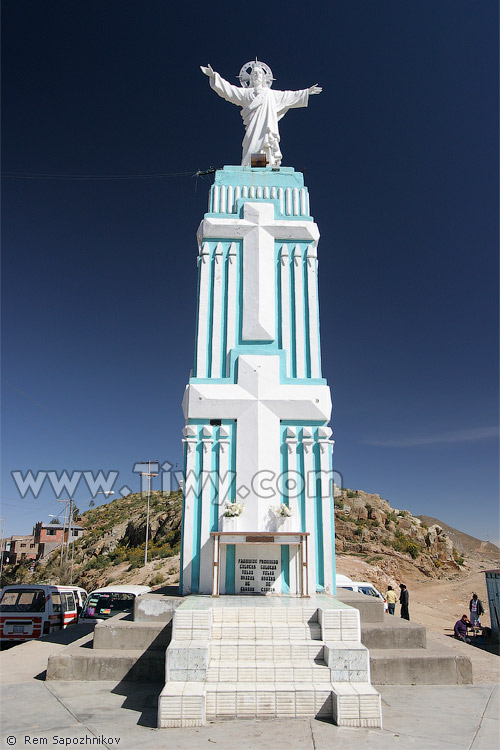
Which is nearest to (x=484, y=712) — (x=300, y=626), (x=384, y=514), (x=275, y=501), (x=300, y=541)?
(x=300, y=626)

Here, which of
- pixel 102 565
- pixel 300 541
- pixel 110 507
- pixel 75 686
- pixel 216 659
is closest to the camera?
pixel 216 659

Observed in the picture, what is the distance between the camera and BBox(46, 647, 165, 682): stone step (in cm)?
859

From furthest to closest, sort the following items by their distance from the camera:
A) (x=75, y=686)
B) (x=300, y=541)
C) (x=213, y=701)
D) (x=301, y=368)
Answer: (x=301, y=368), (x=300, y=541), (x=75, y=686), (x=213, y=701)

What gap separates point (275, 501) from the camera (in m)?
11.9

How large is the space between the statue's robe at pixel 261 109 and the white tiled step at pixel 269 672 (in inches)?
547

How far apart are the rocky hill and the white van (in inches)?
506

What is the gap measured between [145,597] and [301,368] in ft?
21.5

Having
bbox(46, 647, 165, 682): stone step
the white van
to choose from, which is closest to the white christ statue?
bbox(46, 647, 165, 682): stone step

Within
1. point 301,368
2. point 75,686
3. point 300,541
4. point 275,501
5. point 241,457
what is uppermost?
point 301,368

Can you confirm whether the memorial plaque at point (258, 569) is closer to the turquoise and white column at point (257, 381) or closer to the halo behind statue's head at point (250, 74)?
the turquoise and white column at point (257, 381)

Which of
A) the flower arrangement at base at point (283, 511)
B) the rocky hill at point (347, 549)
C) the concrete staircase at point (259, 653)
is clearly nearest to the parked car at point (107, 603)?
the concrete staircase at point (259, 653)

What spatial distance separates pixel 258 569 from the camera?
37.3 ft

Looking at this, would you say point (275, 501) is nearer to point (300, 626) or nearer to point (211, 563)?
point (211, 563)

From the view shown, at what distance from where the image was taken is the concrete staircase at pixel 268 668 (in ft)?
21.6
